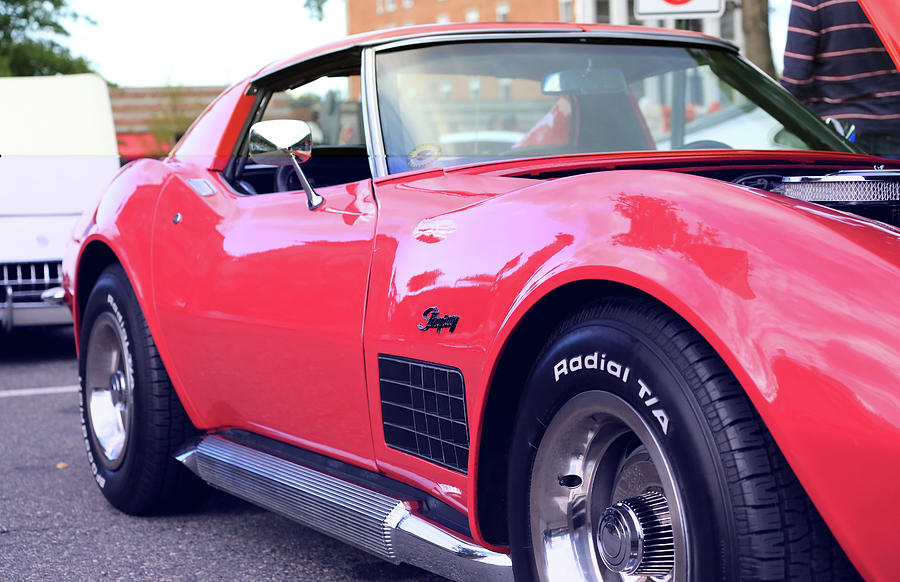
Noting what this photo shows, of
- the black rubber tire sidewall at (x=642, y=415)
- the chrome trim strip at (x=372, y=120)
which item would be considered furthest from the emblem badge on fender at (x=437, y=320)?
the chrome trim strip at (x=372, y=120)

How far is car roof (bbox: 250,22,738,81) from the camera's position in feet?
10.9

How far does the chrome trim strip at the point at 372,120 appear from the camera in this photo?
9.90ft

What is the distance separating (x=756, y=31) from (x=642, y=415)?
12627mm

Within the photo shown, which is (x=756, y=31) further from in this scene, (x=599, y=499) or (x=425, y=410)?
(x=599, y=499)

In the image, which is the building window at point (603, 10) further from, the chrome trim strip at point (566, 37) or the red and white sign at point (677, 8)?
the chrome trim strip at point (566, 37)

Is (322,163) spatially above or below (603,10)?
below

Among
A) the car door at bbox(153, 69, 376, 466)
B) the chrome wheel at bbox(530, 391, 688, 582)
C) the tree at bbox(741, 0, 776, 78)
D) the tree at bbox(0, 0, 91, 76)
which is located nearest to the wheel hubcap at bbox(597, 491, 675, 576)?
the chrome wheel at bbox(530, 391, 688, 582)

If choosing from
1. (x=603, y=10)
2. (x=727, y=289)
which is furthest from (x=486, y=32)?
(x=603, y=10)

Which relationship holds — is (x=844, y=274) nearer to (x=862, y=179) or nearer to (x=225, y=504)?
(x=862, y=179)

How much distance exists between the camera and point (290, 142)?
302 cm

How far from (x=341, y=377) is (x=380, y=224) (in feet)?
1.19

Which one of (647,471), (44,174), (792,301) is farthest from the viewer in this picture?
(44,174)

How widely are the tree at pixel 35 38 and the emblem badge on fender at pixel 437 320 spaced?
40530 millimetres

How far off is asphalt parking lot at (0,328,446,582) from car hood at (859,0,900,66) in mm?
1652
